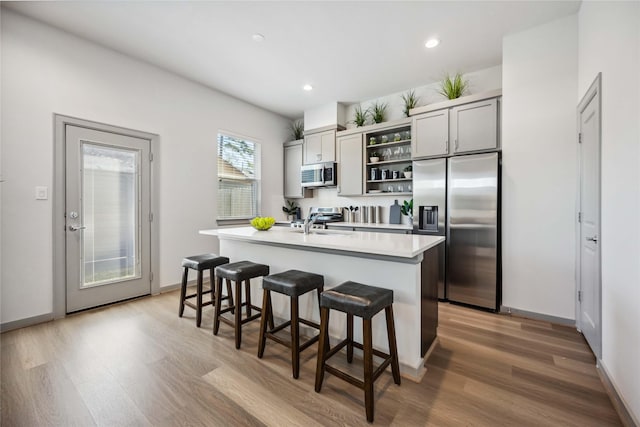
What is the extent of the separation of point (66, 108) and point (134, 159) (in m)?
0.77

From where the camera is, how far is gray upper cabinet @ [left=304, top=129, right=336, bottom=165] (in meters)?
4.76

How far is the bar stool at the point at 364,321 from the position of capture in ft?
4.89

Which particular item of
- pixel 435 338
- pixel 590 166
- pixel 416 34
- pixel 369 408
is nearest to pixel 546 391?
pixel 435 338

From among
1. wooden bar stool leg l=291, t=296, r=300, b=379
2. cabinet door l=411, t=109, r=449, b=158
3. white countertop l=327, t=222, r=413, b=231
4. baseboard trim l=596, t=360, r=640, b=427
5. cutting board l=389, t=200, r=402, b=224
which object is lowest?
baseboard trim l=596, t=360, r=640, b=427

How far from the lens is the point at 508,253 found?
116 inches

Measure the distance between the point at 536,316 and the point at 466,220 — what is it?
3.84 feet

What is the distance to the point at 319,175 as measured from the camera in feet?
15.8

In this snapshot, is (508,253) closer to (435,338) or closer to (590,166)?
(590,166)

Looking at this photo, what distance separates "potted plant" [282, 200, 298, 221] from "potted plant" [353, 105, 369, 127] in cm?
201

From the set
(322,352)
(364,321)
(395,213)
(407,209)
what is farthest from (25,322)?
(407,209)

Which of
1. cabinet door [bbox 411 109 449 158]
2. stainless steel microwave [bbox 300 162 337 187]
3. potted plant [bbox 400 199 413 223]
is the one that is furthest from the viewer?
stainless steel microwave [bbox 300 162 337 187]

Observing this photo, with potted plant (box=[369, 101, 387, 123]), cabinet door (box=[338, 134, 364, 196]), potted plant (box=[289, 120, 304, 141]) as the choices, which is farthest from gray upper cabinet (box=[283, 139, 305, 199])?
Result: potted plant (box=[369, 101, 387, 123])

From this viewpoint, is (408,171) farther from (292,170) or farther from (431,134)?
(292,170)

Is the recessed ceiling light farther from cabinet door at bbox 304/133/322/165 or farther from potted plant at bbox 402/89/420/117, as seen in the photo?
cabinet door at bbox 304/133/322/165
